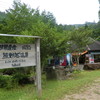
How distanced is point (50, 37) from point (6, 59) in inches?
154

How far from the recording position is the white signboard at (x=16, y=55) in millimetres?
4570

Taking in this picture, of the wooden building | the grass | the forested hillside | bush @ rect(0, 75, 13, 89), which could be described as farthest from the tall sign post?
the wooden building

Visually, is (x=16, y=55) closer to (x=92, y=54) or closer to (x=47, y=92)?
(x=47, y=92)

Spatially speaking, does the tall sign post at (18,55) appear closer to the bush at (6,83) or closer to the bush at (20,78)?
the bush at (6,83)

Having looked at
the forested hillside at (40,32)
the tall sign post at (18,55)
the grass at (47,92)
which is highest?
the forested hillside at (40,32)

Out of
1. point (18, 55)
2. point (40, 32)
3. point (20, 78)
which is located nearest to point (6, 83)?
point (20, 78)

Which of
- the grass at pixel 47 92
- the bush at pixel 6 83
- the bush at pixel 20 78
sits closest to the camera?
the grass at pixel 47 92

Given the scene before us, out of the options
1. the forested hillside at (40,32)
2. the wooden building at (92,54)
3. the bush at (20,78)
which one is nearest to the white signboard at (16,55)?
the forested hillside at (40,32)

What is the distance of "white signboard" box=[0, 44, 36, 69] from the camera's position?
15.0 ft

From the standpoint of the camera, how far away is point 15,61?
483 cm

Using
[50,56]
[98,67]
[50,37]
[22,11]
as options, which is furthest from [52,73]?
[98,67]

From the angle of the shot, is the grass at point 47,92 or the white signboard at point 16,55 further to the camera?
the grass at point 47,92

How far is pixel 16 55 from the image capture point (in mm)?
4859

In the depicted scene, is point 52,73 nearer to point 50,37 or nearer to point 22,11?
point 50,37
